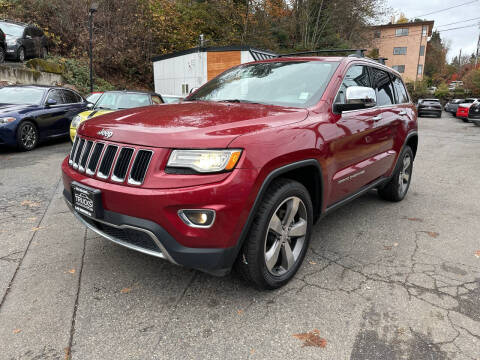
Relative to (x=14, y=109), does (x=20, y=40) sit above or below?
above

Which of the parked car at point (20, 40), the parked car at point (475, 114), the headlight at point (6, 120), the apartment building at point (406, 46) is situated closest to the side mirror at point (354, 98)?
the headlight at point (6, 120)

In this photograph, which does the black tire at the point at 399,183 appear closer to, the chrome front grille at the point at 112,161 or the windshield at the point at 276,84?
the windshield at the point at 276,84

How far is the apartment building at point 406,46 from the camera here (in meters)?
51.9

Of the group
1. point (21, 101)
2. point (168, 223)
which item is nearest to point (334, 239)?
point (168, 223)

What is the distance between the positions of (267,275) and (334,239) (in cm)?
139

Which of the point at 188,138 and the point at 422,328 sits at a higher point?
the point at 188,138

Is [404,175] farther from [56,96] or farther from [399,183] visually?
[56,96]

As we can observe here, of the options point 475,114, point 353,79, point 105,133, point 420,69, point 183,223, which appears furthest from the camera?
point 420,69

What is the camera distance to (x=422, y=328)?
2.32 metres

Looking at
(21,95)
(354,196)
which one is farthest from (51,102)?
(354,196)

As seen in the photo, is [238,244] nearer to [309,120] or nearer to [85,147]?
[309,120]

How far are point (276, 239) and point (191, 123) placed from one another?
1.03 m

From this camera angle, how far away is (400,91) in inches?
188

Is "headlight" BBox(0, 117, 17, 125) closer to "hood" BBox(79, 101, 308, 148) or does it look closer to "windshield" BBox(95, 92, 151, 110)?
"windshield" BBox(95, 92, 151, 110)
